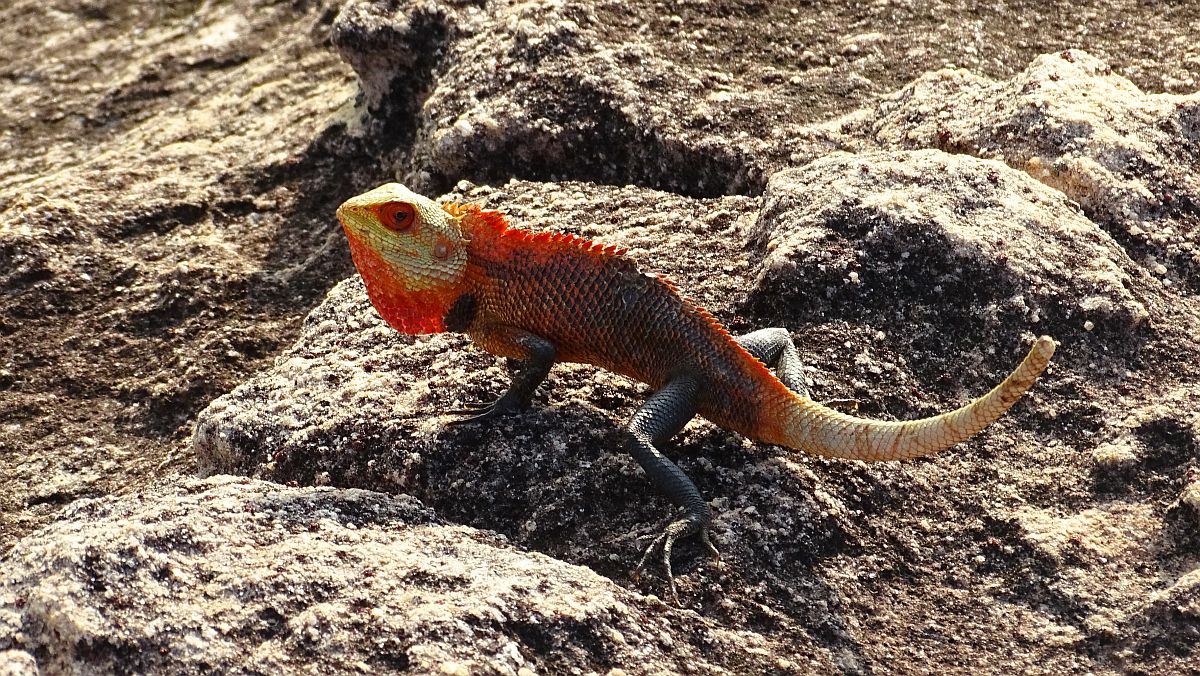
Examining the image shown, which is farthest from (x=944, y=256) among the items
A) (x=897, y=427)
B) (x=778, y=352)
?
(x=897, y=427)

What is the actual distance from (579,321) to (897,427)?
1251 millimetres

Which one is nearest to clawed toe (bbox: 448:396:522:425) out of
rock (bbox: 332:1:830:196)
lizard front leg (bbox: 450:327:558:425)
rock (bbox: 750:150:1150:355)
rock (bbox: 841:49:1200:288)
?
lizard front leg (bbox: 450:327:558:425)

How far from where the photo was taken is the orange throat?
4461 millimetres

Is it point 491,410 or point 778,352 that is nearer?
point 491,410

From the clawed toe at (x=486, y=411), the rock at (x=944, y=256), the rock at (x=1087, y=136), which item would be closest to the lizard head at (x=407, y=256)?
the clawed toe at (x=486, y=411)

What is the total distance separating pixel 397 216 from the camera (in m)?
4.45

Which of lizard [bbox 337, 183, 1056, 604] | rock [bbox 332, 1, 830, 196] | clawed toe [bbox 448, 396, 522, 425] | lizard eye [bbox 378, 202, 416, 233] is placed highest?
rock [bbox 332, 1, 830, 196]

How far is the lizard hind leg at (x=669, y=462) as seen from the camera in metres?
3.63

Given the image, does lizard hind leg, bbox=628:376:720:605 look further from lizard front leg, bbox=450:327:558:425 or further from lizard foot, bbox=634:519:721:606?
lizard front leg, bbox=450:327:558:425

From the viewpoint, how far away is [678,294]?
4.30m

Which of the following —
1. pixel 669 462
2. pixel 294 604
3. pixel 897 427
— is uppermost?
pixel 897 427

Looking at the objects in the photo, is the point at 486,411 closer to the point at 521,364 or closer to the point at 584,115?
the point at 521,364

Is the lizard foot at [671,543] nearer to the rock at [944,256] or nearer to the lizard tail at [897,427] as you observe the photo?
the lizard tail at [897,427]

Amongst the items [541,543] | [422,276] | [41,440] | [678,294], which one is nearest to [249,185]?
[41,440]
